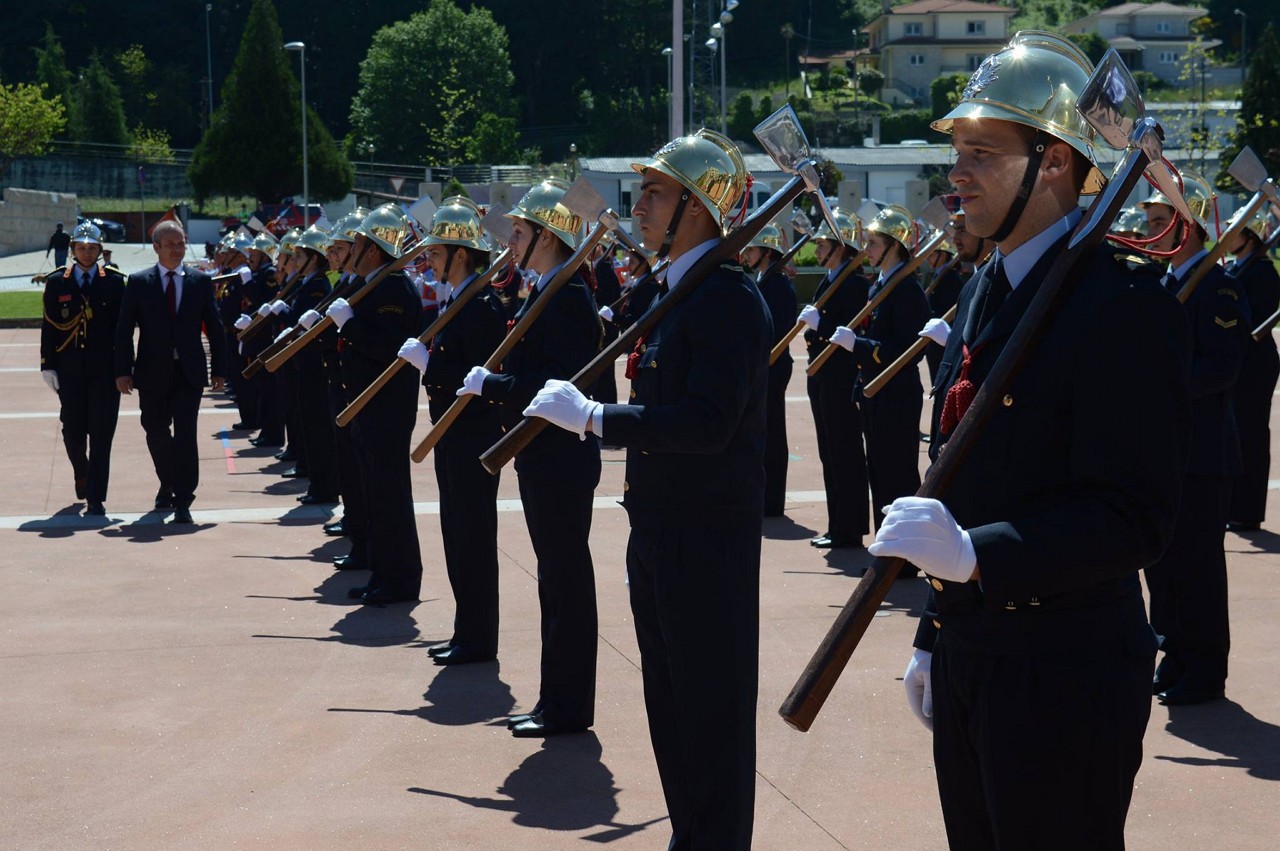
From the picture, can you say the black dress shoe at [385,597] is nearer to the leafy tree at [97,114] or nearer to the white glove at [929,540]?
the white glove at [929,540]

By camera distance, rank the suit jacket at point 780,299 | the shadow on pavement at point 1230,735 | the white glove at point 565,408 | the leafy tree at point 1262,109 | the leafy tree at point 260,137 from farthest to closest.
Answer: the leafy tree at point 260,137 < the leafy tree at point 1262,109 < the suit jacket at point 780,299 < the shadow on pavement at point 1230,735 < the white glove at point 565,408

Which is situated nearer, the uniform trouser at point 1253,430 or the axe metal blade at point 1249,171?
the axe metal blade at point 1249,171

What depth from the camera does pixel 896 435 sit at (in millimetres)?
9586

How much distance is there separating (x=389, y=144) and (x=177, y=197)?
1952cm

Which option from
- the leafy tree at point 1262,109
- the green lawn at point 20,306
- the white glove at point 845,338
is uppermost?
the leafy tree at point 1262,109

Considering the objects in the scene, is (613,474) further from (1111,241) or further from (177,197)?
(177,197)

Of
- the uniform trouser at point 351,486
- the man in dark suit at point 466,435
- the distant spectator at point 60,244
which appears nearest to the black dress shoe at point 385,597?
the uniform trouser at point 351,486

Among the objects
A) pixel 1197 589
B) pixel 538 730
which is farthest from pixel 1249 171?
pixel 538 730

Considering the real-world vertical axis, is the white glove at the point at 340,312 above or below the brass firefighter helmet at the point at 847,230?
below

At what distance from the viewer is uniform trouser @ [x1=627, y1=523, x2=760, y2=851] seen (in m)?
4.31

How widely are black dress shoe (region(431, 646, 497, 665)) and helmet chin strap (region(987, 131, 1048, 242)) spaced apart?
15.5 ft

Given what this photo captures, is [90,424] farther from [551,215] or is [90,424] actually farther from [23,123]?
[23,123]

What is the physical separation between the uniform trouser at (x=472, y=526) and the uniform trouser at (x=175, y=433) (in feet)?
15.2

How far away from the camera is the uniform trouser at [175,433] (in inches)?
443
